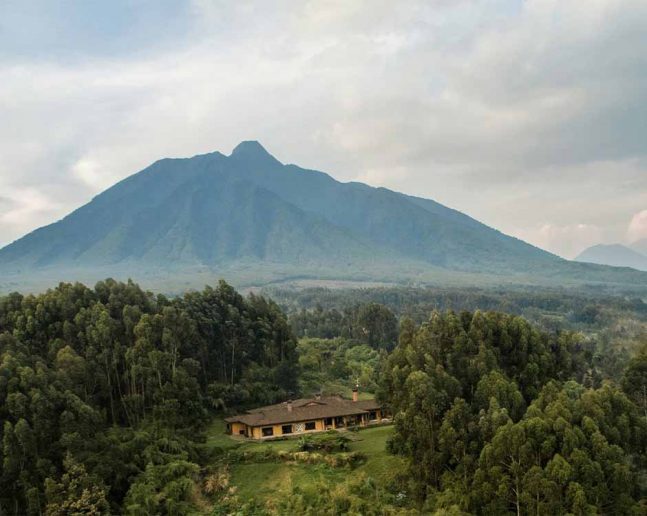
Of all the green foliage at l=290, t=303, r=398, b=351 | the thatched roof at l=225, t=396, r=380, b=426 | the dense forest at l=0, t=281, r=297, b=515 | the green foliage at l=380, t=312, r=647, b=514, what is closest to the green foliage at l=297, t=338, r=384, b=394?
the dense forest at l=0, t=281, r=297, b=515

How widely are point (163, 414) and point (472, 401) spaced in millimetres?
14258

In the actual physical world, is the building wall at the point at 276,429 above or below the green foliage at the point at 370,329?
below

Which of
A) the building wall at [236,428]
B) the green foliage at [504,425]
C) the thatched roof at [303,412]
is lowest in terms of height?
the building wall at [236,428]

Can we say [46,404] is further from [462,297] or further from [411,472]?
[462,297]

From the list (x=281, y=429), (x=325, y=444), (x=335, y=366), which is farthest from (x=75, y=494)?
(x=335, y=366)

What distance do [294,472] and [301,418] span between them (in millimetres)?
5713

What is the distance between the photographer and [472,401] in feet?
74.1

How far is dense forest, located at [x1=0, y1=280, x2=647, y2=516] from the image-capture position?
752 inches

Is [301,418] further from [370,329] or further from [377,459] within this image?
[370,329]

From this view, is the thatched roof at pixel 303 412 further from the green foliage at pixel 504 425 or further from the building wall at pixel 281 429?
the green foliage at pixel 504 425

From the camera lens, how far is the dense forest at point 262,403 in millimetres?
19094

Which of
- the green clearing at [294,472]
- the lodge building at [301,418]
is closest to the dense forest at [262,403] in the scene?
the green clearing at [294,472]

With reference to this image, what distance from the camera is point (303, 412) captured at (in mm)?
30750

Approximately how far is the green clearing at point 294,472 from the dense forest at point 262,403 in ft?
1.51
